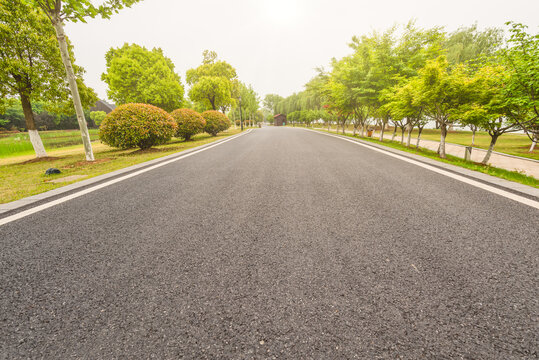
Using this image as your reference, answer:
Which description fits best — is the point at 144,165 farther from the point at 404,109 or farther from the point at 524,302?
the point at 404,109

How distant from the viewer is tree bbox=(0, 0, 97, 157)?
8.12 m

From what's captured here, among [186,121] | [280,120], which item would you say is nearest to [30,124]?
[186,121]

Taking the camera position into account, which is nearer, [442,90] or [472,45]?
[442,90]

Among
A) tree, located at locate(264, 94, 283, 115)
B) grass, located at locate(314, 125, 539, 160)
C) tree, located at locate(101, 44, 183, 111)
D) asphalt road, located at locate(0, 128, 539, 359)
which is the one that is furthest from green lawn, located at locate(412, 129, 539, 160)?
tree, located at locate(264, 94, 283, 115)

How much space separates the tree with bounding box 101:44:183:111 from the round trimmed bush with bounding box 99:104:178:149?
581 inches

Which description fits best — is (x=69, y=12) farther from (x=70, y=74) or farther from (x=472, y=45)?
(x=472, y=45)

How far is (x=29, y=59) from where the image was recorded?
8.79 meters

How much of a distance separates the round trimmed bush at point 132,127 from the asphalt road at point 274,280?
7.58 m

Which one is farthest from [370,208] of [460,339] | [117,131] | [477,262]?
[117,131]

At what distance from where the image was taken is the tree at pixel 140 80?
71.7 feet

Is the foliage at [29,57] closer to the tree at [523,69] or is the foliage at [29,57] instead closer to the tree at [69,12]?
the tree at [69,12]

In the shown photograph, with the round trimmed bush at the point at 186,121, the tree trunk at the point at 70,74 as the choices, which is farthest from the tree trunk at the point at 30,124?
the round trimmed bush at the point at 186,121

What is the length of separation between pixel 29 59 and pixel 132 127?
5.30 m

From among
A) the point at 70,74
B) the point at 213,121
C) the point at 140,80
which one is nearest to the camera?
the point at 70,74
